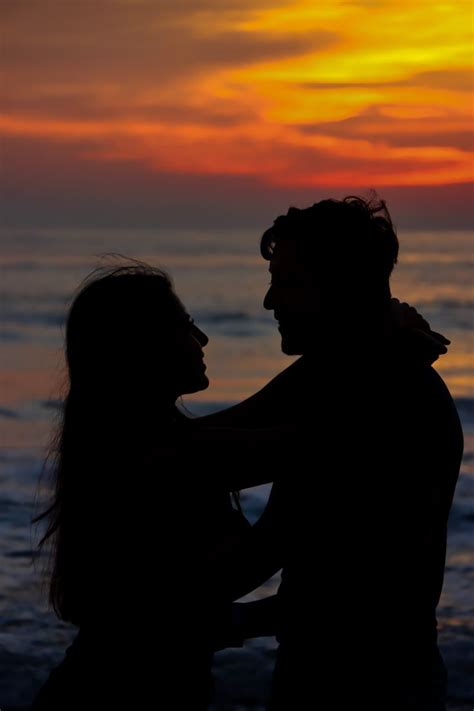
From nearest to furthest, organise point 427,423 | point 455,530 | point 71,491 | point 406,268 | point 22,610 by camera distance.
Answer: point 427,423
point 71,491
point 22,610
point 455,530
point 406,268

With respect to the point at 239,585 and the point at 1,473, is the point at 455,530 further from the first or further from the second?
the point at 239,585

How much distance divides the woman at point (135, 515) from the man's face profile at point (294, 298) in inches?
10.1

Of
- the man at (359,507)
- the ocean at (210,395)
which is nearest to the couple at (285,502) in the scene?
the man at (359,507)

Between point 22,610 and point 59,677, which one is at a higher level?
point 59,677

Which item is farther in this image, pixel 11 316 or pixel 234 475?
pixel 11 316

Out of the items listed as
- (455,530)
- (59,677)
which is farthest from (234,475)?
(455,530)

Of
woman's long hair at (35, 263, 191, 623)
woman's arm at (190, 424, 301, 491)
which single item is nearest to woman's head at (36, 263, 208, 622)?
woman's long hair at (35, 263, 191, 623)

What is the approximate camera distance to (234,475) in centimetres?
275

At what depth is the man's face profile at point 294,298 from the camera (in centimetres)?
283

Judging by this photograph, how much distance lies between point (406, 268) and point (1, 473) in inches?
1885

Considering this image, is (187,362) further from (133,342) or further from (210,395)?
(210,395)

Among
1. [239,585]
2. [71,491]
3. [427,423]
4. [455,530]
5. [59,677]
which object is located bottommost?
[455,530]

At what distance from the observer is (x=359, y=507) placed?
104 inches

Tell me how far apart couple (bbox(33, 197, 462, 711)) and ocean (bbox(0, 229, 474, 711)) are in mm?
1133
